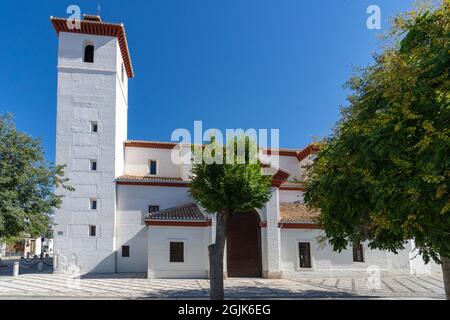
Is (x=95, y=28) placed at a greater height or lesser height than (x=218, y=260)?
greater

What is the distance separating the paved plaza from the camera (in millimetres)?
14984

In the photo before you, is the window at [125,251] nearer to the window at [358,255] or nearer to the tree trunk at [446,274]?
the window at [358,255]

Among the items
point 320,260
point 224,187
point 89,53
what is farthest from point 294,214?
point 89,53

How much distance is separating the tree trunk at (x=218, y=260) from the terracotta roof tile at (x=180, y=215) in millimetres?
9070

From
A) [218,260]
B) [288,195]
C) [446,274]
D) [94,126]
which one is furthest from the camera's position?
[288,195]

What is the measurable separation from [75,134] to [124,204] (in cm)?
560

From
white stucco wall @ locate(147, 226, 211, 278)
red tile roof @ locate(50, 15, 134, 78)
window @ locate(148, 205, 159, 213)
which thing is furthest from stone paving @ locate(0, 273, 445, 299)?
red tile roof @ locate(50, 15, 134, 78)

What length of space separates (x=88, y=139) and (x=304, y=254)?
1559 centimetres

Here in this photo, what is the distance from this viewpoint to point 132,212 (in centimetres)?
2577

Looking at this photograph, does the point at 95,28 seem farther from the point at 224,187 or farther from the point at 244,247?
the point at 224,187

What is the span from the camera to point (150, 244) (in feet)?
72.4

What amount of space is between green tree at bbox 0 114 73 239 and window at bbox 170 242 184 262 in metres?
6.91

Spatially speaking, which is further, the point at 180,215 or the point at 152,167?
the point at 152,167
